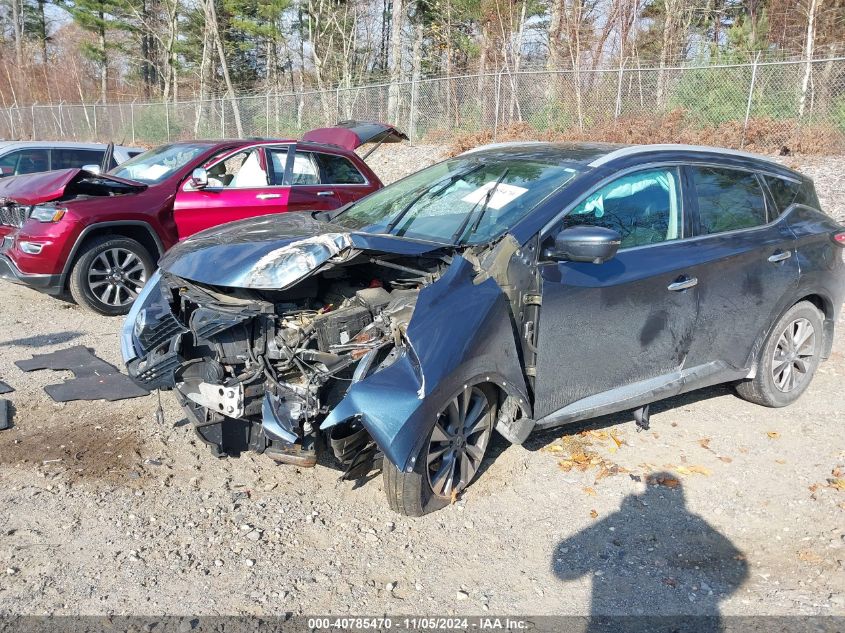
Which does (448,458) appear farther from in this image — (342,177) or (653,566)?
(342,177)

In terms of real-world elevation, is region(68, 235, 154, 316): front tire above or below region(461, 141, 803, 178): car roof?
below

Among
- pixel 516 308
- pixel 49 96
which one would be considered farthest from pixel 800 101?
pixel 49 96

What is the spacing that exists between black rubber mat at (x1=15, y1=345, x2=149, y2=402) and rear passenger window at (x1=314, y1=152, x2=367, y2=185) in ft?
11.8

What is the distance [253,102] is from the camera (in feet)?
78.8

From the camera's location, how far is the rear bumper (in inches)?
265

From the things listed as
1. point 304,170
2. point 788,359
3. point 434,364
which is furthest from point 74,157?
point 788,359

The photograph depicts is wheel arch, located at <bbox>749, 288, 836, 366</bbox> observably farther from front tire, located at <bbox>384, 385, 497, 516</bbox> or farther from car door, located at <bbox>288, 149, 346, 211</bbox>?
car door, located at <bbox>288, 149, 346, 211</bbox>

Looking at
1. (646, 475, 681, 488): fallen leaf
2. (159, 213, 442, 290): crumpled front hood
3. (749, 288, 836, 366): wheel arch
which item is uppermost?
(159, 213, 442, 290): crumpled front hood

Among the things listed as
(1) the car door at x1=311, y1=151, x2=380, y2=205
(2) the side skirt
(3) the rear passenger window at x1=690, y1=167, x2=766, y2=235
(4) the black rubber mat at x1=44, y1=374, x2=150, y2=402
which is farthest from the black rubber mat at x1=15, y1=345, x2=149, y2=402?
(3) the rear passenger window at x1=690, y1=167, x2=766, y2=235

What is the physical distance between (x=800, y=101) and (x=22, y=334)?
1302 cm

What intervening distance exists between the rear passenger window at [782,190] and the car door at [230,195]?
197 inches

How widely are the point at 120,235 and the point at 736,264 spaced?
573 cm

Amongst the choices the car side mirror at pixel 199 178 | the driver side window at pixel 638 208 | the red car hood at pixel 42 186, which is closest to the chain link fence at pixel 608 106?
the car side mirror at pixel 199 178

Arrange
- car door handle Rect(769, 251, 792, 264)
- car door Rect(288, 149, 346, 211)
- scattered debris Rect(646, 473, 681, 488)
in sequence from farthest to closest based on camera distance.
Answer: car door Rect(288, 149, 346, 211) < car door handle Rect(769, 251, 792, 264) < scattered debris Rect(646, 473, 681, 488)
